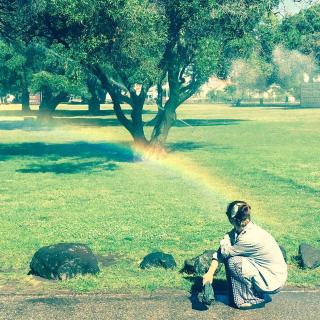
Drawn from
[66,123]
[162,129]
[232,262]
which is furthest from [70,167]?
[66,123]

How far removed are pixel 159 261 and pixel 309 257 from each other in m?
2.52

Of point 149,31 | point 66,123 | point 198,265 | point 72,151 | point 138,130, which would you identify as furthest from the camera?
point 66,123

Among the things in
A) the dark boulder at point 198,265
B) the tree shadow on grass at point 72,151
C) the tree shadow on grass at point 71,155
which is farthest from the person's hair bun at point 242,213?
the tree shadow on grass at point 72,151

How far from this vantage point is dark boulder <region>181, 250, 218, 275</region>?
8690 millimetres

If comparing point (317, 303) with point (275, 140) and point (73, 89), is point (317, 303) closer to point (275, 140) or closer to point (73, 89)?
point (275, 140)

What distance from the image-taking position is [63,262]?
859 cm

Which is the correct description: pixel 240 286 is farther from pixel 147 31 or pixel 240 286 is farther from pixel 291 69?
pixel 291 69

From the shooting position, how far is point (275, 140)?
32844mm

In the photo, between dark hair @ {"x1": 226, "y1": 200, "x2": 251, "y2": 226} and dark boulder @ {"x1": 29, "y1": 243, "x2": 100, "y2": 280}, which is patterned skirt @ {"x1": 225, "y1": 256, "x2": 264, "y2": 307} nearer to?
dark hair @ {"x1": 226, "y1": 200, "x2": 251, "y2": 226}

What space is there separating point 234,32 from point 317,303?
676 inches

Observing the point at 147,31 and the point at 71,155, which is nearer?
the point at 147,31

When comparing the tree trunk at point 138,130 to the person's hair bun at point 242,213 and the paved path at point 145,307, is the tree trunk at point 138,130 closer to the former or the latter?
the paved path at point 145,307

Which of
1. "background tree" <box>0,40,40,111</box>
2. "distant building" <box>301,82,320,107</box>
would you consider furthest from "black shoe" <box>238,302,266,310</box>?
"distant building" <box>301,82,320,107</box>

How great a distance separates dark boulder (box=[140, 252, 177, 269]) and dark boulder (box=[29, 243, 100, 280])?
2.70ft
